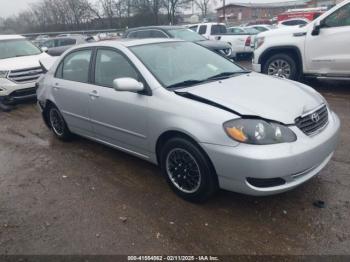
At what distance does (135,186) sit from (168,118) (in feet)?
3.38

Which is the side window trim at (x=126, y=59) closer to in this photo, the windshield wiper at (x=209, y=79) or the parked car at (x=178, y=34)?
the windshield wiper at (x=209, y=79)

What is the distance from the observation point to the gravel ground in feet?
9.34

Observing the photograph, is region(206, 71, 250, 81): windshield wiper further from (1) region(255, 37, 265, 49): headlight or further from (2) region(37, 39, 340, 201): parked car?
(1) region(255, 37, 265, 49): headlight

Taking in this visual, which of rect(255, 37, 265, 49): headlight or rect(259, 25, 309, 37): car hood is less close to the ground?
rect(259, 25, 309, 37): car hood

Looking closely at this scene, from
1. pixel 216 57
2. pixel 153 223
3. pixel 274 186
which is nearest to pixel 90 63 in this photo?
pixel 216 57

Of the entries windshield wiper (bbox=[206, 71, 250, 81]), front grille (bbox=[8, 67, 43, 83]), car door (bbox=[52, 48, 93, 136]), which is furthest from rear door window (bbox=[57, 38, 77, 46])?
windshield wiper (bbox=[206, 71, 250, 81])

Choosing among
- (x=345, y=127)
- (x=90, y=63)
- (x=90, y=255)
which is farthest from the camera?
(x=345, y=127)

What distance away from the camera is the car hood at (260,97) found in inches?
121

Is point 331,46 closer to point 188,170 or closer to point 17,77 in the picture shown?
point 188,170

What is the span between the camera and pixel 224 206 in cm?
337

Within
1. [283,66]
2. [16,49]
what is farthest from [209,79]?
[16,49]

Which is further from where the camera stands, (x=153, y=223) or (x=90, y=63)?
(x=90, y=63)

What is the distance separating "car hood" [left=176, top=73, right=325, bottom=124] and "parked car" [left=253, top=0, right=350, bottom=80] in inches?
147

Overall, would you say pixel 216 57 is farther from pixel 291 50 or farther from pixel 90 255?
pixel 291 50
